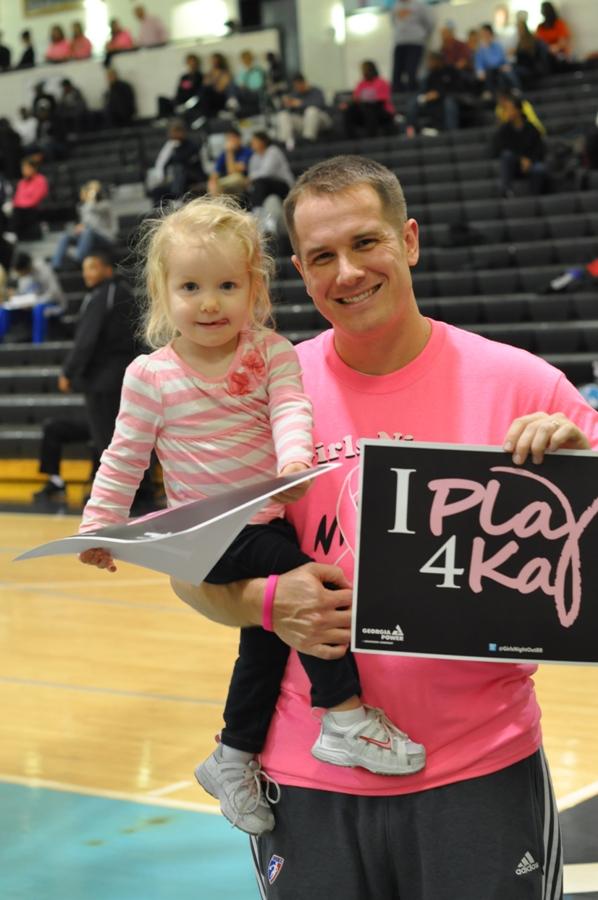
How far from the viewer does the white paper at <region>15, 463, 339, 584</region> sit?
1728mm

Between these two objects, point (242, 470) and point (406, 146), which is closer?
point (242, 470)

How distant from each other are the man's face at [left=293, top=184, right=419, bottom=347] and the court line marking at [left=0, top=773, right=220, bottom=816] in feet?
7.51

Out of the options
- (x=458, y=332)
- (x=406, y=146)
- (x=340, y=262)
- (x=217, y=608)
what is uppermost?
(x=340, y=262)

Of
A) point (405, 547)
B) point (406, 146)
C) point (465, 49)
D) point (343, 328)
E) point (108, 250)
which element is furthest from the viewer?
point (465, 49)

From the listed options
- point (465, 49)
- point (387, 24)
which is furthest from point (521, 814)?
point (387, 24)

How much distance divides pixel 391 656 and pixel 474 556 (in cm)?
20

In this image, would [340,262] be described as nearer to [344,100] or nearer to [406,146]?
[406,146]

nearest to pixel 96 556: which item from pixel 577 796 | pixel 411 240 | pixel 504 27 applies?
pixel 411 240

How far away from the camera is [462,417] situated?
1939 millimetres

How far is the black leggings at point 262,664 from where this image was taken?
1869 millimetres

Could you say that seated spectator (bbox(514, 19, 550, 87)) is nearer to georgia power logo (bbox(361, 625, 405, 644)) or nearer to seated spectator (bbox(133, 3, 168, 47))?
seated spectator (bbox(133, 3, 168, 47))

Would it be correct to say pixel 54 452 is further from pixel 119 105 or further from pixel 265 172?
pixel 119 105

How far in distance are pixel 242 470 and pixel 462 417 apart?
333mm

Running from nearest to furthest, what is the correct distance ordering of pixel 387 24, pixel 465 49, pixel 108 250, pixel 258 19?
pixel 108 250, pixel 465 49, pixel 387 24, pixel 258 19
